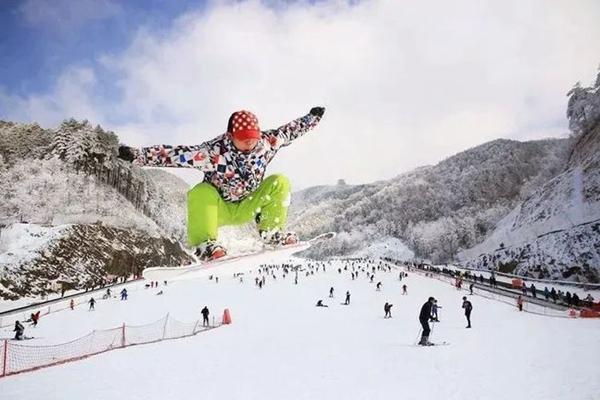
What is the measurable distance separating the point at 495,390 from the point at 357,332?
8.46m

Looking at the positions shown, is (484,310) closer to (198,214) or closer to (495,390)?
(495,390)

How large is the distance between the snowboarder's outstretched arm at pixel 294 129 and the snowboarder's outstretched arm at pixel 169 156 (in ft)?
3.50

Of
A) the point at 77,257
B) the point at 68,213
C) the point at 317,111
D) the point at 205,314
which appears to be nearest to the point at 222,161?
the point at 317,111

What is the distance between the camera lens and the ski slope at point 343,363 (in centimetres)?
811

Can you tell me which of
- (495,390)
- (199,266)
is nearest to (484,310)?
(495,390)

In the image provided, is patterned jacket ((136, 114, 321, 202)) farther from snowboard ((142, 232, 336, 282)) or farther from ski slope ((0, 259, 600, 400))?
ski slope ((0, 259, 600, 400))

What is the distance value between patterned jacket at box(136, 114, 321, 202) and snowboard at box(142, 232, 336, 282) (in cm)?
89

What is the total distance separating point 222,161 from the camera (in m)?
6.36

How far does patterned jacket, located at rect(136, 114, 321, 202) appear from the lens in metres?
6.23

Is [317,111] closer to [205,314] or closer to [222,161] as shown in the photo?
[222,161]

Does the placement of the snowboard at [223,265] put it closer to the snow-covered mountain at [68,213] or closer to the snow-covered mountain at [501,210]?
the snow-covered mountain at [501,210]

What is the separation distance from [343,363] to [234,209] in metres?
5.76

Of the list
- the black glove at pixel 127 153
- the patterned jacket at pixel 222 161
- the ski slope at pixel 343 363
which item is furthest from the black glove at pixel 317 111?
the black glove at pixel 127 153

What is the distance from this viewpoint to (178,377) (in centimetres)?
966
